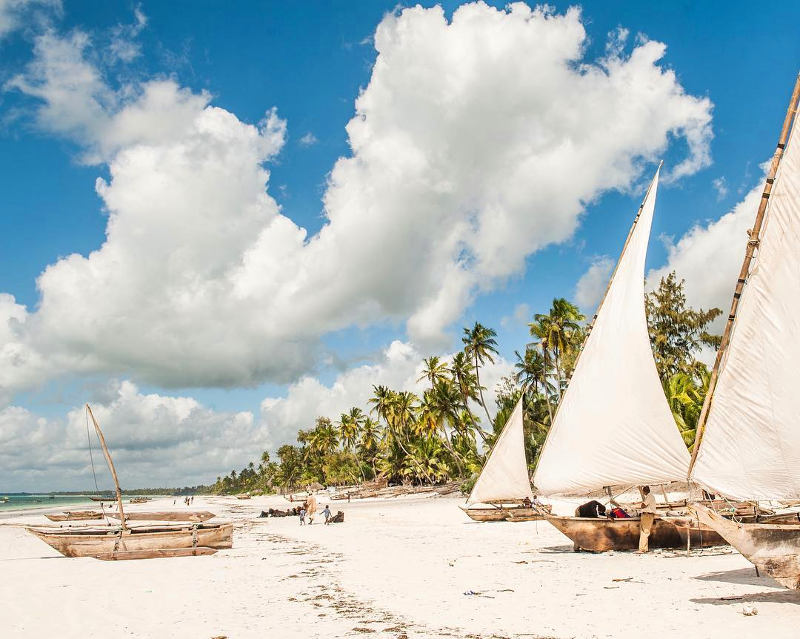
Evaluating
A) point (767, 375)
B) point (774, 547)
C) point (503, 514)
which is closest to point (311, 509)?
point (503, 514)

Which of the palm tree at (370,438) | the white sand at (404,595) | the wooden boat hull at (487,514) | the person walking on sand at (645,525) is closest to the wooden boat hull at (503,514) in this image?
the wooden boat hull at (487,514)

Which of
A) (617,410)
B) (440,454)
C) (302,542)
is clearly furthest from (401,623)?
(440,454)

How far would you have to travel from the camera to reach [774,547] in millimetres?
10188

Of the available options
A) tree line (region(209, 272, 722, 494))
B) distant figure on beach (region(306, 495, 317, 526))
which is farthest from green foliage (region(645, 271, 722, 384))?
distant figure on beach (region(306, 495, 317, 526))

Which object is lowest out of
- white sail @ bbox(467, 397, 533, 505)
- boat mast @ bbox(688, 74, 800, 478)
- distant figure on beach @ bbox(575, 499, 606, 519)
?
distant figure on beach @ bbox(575, 499, 606, 519)

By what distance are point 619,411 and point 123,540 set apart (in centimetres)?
1745

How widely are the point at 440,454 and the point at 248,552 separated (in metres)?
54.2

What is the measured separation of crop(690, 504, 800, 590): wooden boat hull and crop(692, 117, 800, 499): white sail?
68cm

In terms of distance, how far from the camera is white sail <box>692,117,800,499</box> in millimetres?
10383

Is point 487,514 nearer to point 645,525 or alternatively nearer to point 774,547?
point 645,525

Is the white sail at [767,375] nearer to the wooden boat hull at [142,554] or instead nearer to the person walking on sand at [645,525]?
the person walking on sand at [645,525]

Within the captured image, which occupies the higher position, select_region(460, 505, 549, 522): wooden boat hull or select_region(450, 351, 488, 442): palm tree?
select_region(450, 351, 488, 442): palm tree

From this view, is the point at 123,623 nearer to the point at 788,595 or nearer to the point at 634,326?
the point at 788,595

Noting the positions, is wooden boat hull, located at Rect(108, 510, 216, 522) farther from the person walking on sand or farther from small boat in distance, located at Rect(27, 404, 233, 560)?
the person walking on sand
